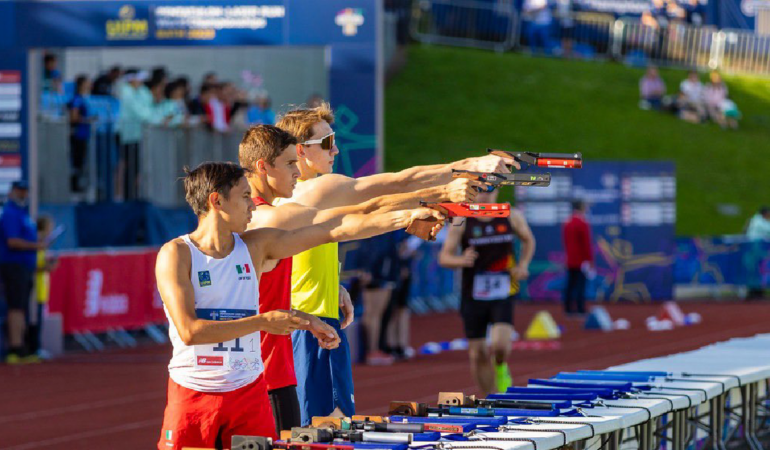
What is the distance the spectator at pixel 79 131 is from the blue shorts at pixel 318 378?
15.0m

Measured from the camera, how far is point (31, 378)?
54.0 feet

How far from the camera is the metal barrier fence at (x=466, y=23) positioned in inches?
1790

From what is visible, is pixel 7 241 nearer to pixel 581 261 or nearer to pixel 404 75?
pixel 581 261

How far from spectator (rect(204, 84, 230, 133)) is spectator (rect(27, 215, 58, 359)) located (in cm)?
523

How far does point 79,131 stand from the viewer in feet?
70.7

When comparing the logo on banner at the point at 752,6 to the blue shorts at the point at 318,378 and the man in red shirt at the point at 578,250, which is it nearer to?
the man in red shirt at the point at 578,250

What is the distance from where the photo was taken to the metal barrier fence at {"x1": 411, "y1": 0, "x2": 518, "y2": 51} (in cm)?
4547

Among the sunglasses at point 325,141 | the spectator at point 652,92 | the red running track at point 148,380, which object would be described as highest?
the spectator at point 652,92

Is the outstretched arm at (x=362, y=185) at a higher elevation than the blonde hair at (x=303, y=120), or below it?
below

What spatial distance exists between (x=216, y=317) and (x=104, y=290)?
14468mm

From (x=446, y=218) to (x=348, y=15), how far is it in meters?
12.3

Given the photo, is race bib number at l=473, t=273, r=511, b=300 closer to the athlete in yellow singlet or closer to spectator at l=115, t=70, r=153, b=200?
the athlete in yellow singlet

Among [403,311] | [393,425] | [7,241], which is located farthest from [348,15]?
[393,425]

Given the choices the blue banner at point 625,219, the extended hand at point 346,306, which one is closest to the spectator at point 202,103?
the blue banner at point 625,219
